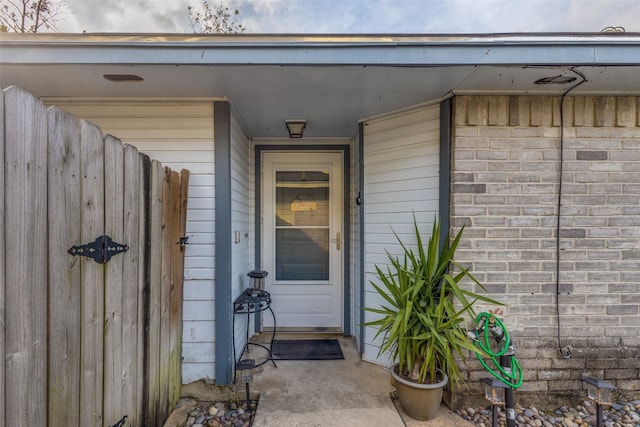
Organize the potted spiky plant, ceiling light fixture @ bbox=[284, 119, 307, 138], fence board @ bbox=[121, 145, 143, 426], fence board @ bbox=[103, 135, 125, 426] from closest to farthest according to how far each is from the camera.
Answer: fence board @ bbox=[103, 135, 125, 426] → fence board @ bbox=[121, 145, 143, 426] → the potted spiky plant → ceiling light fixture @ bbox=[284, 119, 307, 138]

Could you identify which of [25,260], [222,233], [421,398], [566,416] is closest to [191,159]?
[222,233]

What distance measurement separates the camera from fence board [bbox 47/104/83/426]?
100 centimetres

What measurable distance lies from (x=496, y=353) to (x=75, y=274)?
2473 millimetres

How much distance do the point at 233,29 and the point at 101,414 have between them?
352cm

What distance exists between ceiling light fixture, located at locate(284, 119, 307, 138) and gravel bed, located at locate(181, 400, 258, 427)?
7.76ft

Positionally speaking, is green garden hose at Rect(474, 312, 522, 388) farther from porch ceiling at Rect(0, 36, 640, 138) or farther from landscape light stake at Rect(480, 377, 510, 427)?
porch ceiling at Rect(0, 36, 640, 138)

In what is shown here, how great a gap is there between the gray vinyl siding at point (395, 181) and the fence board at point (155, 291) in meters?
1.72

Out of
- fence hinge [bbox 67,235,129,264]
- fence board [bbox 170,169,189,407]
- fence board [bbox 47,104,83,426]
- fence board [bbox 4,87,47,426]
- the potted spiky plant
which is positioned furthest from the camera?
fence board [bbox 170,169,189,407]

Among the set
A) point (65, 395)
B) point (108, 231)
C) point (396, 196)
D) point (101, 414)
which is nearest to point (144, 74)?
point (108, 231)

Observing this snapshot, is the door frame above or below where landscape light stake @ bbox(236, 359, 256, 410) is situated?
above

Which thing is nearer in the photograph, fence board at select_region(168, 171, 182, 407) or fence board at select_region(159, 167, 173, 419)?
fence board at select_region(159, 167, 173, 419)

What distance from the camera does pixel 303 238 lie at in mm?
3328

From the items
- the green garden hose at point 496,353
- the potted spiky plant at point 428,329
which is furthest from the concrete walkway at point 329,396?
the green garden hose at point 496,353

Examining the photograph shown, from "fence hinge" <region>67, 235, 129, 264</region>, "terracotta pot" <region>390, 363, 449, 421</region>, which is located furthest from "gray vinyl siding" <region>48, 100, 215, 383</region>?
"terracotta pot" <region>390, 363, 449, 421</region>
